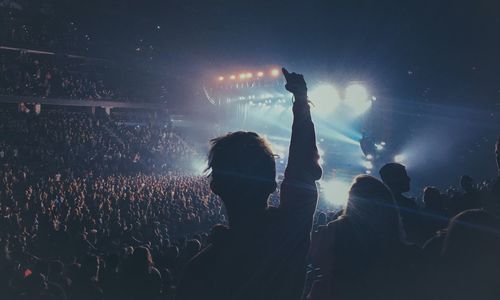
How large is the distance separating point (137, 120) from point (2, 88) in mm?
12352

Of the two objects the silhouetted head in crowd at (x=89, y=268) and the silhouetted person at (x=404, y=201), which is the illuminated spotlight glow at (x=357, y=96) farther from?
the silhouetted head in crowd at (x=89, y=268)

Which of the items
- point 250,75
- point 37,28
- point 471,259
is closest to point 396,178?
point 471,259

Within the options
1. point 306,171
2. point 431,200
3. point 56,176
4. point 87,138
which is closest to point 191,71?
point 87,138

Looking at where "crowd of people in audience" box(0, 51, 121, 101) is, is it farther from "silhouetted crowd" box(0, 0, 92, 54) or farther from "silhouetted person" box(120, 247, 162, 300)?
"silhouetted person" box(120, 247, 162, 300)

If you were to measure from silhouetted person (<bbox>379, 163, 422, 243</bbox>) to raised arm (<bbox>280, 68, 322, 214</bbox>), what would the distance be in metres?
2.88

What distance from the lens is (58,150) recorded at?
76.5 ft

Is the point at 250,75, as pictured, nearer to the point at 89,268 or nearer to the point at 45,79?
the point at 45,79

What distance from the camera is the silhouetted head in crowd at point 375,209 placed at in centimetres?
261

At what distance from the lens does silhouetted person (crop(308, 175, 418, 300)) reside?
101 inches

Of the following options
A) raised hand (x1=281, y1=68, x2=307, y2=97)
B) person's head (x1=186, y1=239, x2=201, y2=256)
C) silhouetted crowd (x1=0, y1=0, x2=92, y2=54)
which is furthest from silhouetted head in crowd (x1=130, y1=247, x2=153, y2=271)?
silhouetted crowd (x1=0, y1=0, x2=92, y2=54)

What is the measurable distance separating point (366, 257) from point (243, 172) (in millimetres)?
1248

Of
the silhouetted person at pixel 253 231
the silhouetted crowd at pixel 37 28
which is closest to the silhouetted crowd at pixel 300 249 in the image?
the silhouetted person at pixel 253 231

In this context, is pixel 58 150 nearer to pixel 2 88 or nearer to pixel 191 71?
pixel 2 88

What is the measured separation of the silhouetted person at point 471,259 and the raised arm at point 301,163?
4.08 ft
